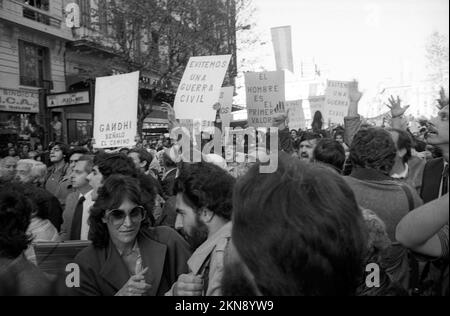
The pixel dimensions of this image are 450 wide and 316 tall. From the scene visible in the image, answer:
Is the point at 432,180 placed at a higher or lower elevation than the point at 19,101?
lower

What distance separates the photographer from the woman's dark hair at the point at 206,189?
2.06 meters

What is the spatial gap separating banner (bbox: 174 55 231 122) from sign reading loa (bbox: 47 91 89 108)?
7.98 meters

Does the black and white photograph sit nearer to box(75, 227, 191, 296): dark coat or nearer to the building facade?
box(75, 227, 191, 296): dark coat

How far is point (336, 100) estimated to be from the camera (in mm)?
8641

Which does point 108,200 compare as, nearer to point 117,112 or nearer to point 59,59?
point 117,112

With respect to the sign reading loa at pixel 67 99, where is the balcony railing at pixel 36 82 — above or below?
above

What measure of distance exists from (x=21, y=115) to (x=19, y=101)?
0.55 m

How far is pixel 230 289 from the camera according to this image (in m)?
1.03

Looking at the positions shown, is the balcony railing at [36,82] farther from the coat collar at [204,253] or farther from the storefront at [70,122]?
the coat collar at [204,253]

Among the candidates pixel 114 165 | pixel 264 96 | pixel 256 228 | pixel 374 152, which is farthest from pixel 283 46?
pixel 256 228

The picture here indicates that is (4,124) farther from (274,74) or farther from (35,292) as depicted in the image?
(35,292)

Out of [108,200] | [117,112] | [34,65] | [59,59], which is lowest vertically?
[108,200]

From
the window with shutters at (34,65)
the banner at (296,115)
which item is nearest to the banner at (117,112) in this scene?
the banner at (296,115)
